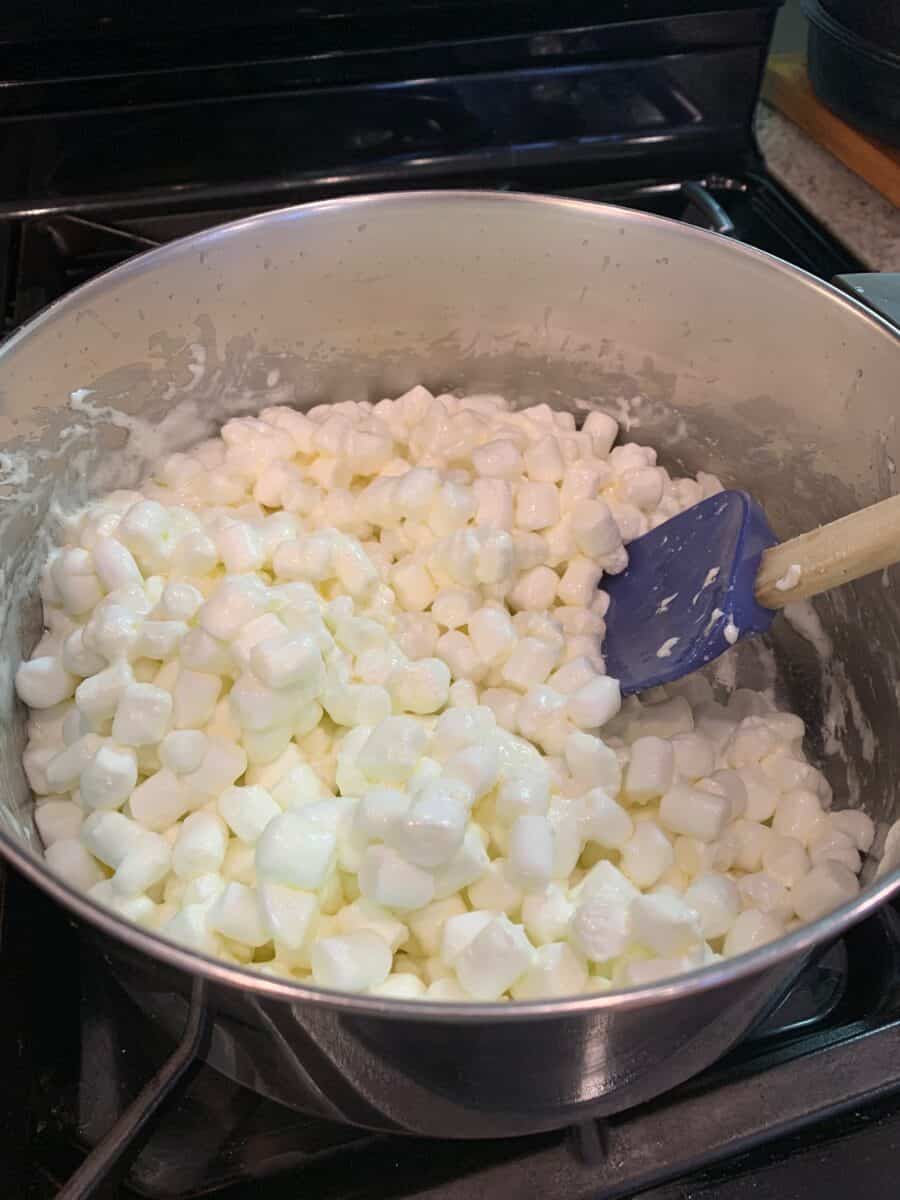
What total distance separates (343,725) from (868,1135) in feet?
1.93

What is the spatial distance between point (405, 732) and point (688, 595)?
0.38 meters

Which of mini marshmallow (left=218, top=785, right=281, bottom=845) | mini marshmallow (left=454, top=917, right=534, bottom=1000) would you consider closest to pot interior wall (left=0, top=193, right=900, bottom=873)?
mini marshmallow (left=218, top=785, right=281, bottom=845)

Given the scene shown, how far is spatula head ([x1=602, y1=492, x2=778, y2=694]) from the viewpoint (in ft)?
3.51

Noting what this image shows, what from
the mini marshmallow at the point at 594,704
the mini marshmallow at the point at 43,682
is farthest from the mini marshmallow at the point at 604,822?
the mini marshmallow at the point at 43,682

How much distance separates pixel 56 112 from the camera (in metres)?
1.30

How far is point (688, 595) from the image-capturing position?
1136mm

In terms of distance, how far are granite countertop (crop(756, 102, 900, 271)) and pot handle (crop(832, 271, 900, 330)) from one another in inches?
10.1

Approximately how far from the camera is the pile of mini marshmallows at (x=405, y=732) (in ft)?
2.79

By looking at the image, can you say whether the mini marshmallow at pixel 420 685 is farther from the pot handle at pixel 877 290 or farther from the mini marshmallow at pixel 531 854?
the pot handle at pixel 877 290

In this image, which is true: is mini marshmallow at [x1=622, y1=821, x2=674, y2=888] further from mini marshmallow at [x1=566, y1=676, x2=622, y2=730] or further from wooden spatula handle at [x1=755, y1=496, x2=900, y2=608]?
wooden spatula handle at [x1=755, y1=496, x2=900, y2=608]

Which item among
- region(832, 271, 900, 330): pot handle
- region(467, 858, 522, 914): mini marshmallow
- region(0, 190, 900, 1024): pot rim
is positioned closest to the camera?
region(0, 190, 900, 1024): pot rim

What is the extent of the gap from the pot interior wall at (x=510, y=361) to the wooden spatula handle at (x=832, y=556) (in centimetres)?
16

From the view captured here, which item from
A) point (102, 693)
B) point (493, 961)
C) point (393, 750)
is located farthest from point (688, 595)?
point (102, 693)

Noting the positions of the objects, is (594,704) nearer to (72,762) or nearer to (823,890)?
(823,890)
